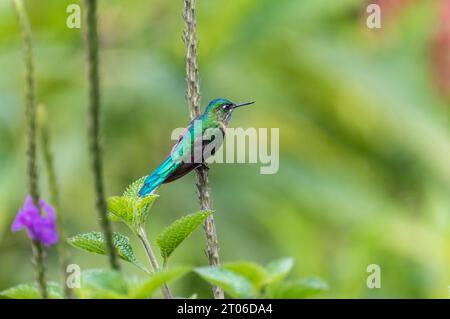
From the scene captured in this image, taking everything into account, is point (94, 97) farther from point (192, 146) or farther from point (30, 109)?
point (192, 146)

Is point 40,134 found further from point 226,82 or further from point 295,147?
point 295,147

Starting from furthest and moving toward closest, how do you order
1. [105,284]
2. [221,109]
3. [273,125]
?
[273,125], [221,109], [105,284]

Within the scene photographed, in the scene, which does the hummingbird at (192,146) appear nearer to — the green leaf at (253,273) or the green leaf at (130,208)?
the green leaf at (130,208)

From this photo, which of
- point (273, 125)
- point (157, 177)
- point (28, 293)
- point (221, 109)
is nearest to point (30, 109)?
point (28, 293)

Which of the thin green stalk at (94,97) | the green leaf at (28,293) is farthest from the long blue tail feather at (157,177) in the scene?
the thin green stalk at (94,97)

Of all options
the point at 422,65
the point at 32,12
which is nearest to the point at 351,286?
the point at 422,65

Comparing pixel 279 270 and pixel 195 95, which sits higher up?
pixel 195 95
